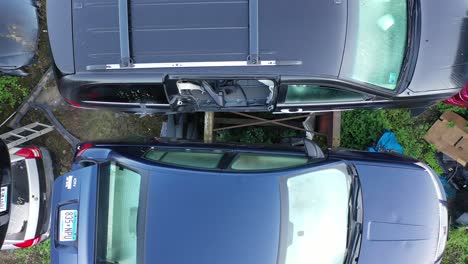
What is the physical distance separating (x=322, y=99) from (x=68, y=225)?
2546 mm

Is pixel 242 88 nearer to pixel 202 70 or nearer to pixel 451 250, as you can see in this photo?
pixel 202 70

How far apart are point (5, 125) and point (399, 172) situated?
460 cm

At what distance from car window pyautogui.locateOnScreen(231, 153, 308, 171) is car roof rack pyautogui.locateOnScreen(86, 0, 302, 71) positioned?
2.89 feet

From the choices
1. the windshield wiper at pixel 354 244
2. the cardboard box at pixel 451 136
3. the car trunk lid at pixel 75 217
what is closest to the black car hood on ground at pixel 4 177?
the car trunk lid at pixel 75 217

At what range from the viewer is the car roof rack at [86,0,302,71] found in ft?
12.0

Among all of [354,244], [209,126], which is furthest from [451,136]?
[209,126]

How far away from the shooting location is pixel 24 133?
17.4 ft

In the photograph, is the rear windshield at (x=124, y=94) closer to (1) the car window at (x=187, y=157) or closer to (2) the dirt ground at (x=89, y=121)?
(1) the car window at (x=187, y=157)

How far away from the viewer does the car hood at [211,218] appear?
3582mm

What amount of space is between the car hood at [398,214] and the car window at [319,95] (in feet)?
2.07

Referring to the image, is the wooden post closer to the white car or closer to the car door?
the car door

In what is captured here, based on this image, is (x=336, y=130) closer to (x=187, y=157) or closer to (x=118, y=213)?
(x=187, y=157)

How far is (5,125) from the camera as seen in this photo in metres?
5.52

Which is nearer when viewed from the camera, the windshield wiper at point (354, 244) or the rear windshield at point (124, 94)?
the windshield wiper at point (354, 244)
